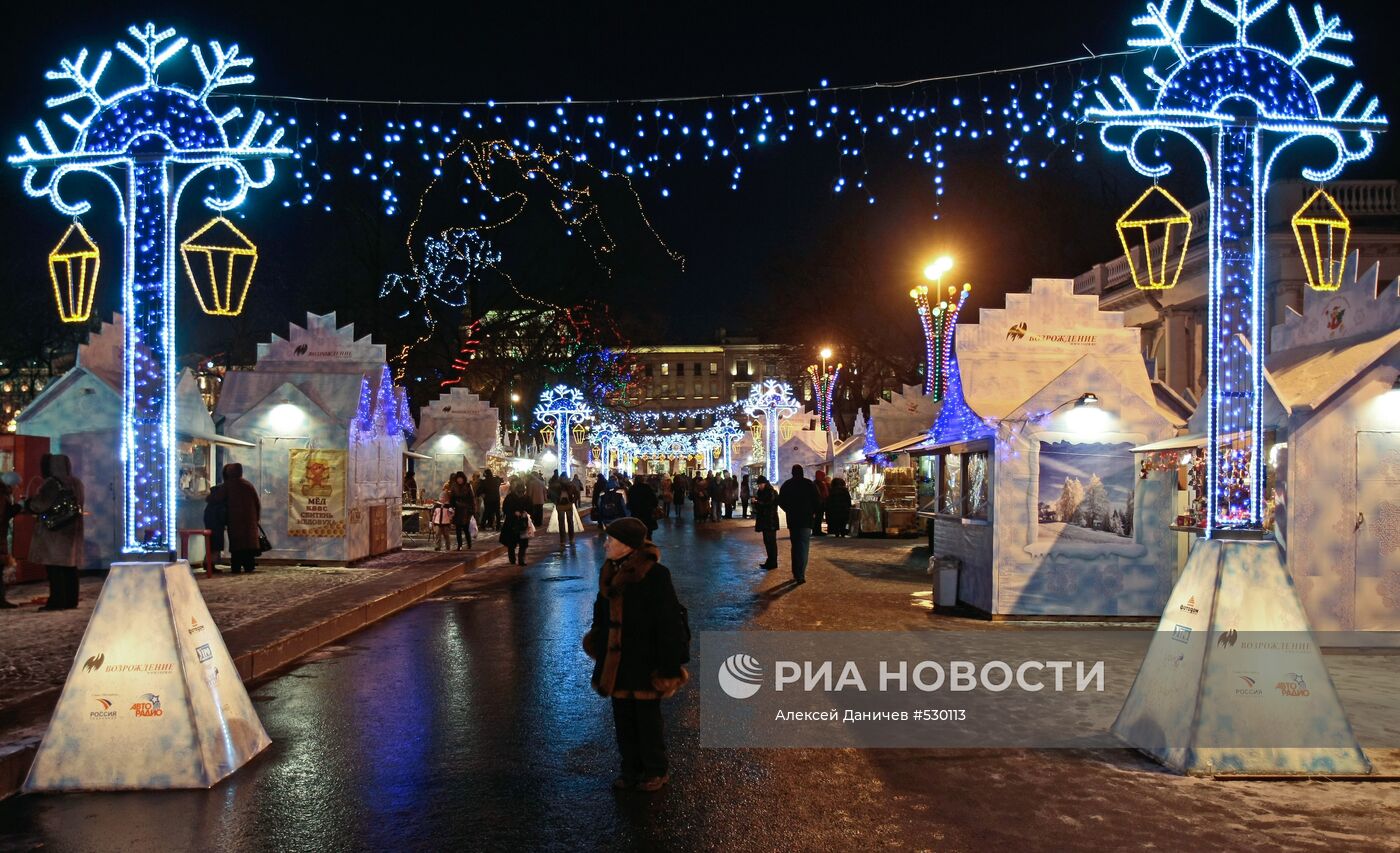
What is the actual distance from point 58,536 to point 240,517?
4.71 meters

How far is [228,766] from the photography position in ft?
21.5

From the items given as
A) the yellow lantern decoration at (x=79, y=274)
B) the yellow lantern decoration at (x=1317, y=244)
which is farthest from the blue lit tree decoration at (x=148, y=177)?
the yellow lantern decoration at (x=1317, y=244)

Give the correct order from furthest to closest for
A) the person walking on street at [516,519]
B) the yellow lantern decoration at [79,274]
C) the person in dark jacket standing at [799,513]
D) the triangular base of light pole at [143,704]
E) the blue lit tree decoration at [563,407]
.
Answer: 1. the blue lit tree decoration at [563,407]
2. the person walking on street at [516,519]
3. the person in dark jacket standing at [799,513]
4. the yellow lantern decoration at [79,274]
5. the triangular base of light pole at [143,704]

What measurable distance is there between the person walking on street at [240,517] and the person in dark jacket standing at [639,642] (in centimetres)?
1317

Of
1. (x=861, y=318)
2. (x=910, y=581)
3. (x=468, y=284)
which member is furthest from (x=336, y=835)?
(x=861, y=318)

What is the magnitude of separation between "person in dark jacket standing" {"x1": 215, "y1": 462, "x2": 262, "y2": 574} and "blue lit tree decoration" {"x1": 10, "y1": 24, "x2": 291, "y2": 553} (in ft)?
33.9


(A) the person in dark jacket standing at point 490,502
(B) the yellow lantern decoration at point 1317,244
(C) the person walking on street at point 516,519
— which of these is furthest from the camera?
(A) the person in dark jacket standing at point 490,502

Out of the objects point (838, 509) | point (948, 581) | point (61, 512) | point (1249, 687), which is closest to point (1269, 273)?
point (838, 509)

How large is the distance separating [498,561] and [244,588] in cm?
739

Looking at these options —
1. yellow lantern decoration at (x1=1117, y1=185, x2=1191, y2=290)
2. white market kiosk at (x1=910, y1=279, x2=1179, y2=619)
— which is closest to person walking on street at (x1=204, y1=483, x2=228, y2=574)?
white market kiosk at (x1=910, y1=279, x2=1179, y2=619)

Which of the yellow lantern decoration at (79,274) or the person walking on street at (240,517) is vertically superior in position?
Result: the yellow lantern decoration at (79,274)

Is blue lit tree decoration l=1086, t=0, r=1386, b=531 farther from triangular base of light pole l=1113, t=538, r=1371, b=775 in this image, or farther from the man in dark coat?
the man in dark coat

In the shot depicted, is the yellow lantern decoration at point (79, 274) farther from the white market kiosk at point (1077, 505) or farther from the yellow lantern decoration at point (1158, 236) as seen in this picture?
the white market kiosk at point (1077, 505)

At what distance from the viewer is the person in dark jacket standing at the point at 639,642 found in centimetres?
592
